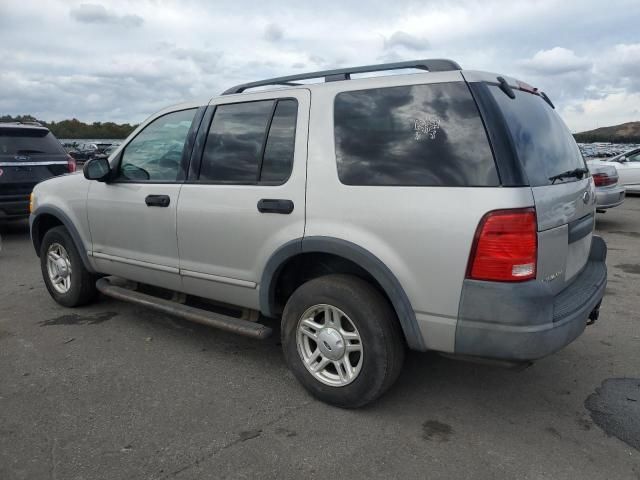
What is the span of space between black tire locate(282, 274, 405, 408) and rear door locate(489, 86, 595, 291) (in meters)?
0.83

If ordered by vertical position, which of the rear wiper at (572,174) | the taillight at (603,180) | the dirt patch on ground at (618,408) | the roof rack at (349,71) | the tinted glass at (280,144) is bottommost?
the dirt patch on ground at (618,408)

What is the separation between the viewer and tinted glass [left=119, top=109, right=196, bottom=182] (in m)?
3.98

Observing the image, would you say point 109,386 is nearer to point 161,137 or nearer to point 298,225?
point 298,225

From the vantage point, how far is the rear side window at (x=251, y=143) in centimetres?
335

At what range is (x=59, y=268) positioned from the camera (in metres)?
5.06

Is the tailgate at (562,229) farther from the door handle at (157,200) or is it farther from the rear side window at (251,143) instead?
the door handle at (157,200)

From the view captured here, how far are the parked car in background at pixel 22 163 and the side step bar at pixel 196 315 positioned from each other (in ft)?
15.8

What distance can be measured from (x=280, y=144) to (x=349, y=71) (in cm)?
62

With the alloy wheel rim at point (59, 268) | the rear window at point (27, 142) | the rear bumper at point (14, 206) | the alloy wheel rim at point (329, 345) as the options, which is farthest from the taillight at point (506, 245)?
the rear window at point (27, 142)

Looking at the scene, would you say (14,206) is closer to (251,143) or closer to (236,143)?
(236,143)

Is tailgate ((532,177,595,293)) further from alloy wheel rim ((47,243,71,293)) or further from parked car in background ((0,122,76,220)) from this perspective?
parked car in background ((0,122,76,220))

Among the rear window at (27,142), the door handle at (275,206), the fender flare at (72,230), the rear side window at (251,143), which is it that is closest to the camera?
the door handle at (275,206)

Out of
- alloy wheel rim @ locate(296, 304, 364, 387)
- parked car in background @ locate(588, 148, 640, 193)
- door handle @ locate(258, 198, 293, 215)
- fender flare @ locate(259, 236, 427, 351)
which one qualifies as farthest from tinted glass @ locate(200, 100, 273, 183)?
parked car in background @ locate(588, 148, 640, 193)

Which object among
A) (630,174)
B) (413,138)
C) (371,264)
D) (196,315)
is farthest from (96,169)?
(630,174)
